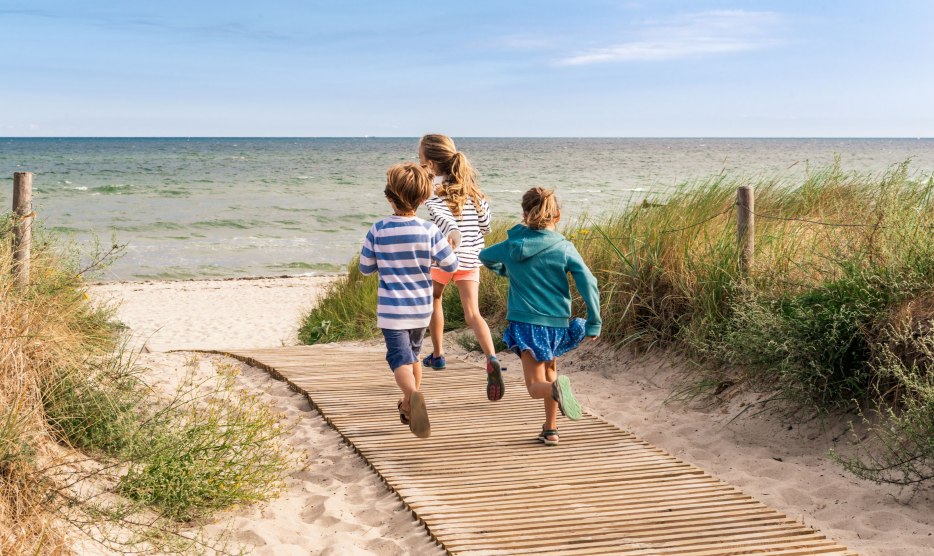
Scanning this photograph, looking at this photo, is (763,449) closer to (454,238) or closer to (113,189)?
(454,238)

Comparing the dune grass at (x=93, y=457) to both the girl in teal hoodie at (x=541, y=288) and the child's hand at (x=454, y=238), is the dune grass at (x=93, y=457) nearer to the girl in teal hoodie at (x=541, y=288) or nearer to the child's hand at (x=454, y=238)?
the girl in teal hoodie at (x=541, y=288)

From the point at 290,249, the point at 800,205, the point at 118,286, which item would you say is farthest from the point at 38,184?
the point at 800,205

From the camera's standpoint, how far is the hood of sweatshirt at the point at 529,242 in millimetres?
4809

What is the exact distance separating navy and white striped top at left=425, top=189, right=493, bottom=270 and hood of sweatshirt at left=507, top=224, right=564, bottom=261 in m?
0.91

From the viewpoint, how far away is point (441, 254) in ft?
15.6

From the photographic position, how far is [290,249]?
23.5m

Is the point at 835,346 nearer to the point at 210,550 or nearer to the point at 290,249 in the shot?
the point at 210,550

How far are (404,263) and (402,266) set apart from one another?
20 millimetres

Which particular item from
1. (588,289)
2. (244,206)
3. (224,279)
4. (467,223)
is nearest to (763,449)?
(588,289)

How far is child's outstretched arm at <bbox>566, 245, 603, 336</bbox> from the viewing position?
15.5ft

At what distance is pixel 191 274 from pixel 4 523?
56.7ft

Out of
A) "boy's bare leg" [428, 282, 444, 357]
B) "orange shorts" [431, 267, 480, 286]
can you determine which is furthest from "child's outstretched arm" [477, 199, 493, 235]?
"boy's bare leg" [428, 282, 444, 357]

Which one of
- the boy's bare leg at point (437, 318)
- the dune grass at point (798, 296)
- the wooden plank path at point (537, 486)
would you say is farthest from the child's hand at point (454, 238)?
the dune grass at point (798, 296)

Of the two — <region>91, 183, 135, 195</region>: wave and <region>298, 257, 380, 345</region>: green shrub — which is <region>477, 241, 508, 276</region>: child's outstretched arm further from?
<region>91, 183, 135, 195</region>: wave
